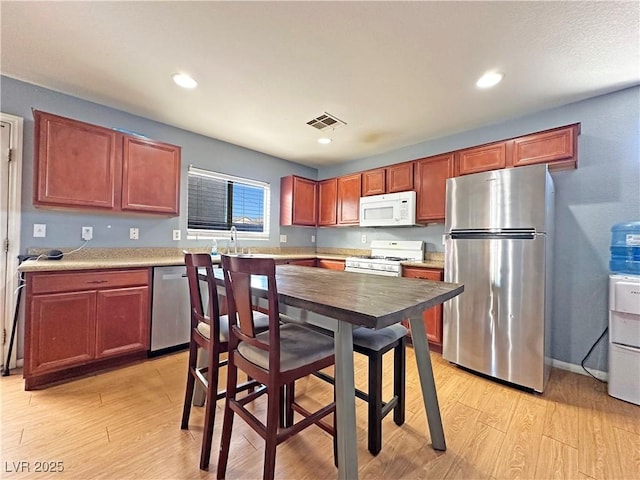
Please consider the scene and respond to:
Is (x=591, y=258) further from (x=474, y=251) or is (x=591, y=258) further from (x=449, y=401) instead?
(x=449, y=401)

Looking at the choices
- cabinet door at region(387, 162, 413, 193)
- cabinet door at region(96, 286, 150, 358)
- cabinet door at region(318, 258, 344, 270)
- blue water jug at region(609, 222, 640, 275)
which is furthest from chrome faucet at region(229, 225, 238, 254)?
blue water jug at region(609, 222, 640, 275)

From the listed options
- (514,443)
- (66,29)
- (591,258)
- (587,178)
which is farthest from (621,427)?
(66,29)

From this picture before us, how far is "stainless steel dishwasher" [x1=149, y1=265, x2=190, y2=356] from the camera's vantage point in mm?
2555

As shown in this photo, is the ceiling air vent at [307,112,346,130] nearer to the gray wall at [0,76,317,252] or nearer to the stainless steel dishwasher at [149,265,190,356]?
the gray wall at [0,76,317,252]

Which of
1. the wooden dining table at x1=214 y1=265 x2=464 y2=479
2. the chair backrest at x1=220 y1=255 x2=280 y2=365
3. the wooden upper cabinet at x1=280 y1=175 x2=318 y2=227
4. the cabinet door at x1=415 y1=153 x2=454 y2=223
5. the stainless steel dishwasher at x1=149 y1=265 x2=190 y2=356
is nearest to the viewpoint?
the wooden dining table at x1=214 y1=265 x2=464 y2=479

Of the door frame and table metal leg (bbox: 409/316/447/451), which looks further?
the door frame

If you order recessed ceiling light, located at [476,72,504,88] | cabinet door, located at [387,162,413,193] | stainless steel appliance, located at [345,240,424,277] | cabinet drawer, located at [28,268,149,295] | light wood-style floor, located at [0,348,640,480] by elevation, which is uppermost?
recessed ceiling light, located at [476,72,504,88]

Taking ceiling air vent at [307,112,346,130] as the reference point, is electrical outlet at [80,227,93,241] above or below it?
below

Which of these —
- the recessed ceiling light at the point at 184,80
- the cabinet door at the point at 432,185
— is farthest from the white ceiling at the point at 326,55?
the cabinet door at the point at 432,185

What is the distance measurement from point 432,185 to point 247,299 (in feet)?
8.95

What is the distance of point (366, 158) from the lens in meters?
4.24

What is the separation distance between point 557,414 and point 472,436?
0.72 meters

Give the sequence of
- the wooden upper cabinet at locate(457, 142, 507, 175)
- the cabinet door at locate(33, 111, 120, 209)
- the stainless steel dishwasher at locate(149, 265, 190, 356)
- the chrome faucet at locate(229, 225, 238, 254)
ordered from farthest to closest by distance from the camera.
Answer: the chrome faucet at locate(229, 225, 238, 254), the wooden upper cabinet at locate(457, 142, 507, 175), the stainless steel dishwasher at locate(149, 265, 190, 356), the cabinet door at locate(33, 111, 120, 209)

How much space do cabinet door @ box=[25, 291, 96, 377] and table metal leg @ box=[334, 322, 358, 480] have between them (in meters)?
2.23
